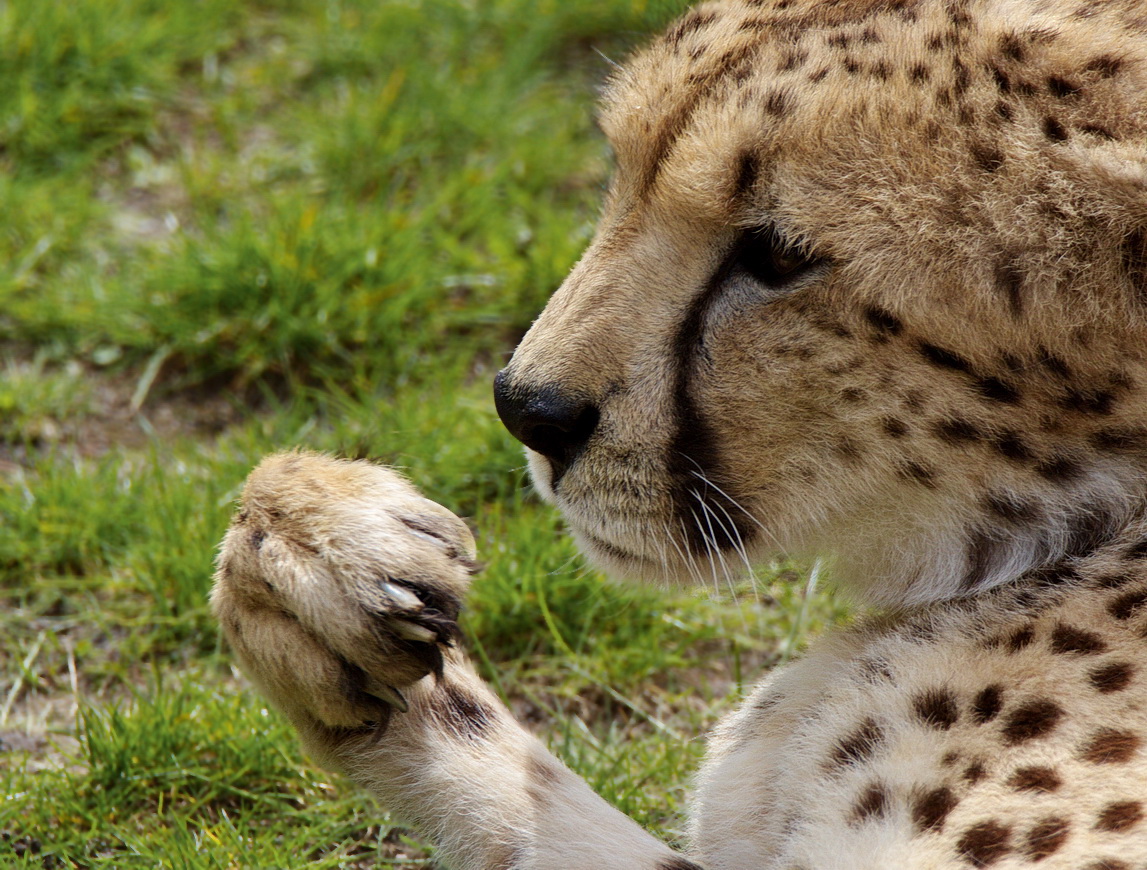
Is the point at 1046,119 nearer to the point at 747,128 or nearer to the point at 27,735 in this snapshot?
the point at 747,128

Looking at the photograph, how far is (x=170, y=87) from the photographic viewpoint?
5.09m

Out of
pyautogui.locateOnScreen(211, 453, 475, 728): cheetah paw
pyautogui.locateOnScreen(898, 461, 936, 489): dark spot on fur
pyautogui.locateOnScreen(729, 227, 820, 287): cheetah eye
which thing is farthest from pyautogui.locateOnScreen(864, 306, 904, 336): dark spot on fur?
pyautogui.locateOnScreen(211, 453, 475, 728): cheetah paw

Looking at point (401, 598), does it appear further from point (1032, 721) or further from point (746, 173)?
point (1032, 721)

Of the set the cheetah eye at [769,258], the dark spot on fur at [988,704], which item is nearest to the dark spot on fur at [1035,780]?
the dark spot on fur at [988,704]

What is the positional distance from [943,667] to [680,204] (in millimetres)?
868

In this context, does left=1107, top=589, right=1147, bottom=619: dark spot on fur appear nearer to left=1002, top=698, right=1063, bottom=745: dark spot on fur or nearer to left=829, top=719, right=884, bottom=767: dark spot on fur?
left=1002, top=698, right=1063, bottom=745: dark spot on fur

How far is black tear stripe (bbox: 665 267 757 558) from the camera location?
2.40 metres

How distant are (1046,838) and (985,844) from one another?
0.09 metres

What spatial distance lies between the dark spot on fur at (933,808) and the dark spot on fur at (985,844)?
0.16 feet

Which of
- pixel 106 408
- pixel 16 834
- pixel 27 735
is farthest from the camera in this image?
pixel 106 408

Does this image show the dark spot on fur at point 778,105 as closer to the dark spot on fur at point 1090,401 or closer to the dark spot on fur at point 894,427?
the dark spot on fur at point 894,427

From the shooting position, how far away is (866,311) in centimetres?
229

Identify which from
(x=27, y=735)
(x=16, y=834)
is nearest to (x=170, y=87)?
(x=27, y=735)

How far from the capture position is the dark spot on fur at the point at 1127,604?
222cm
